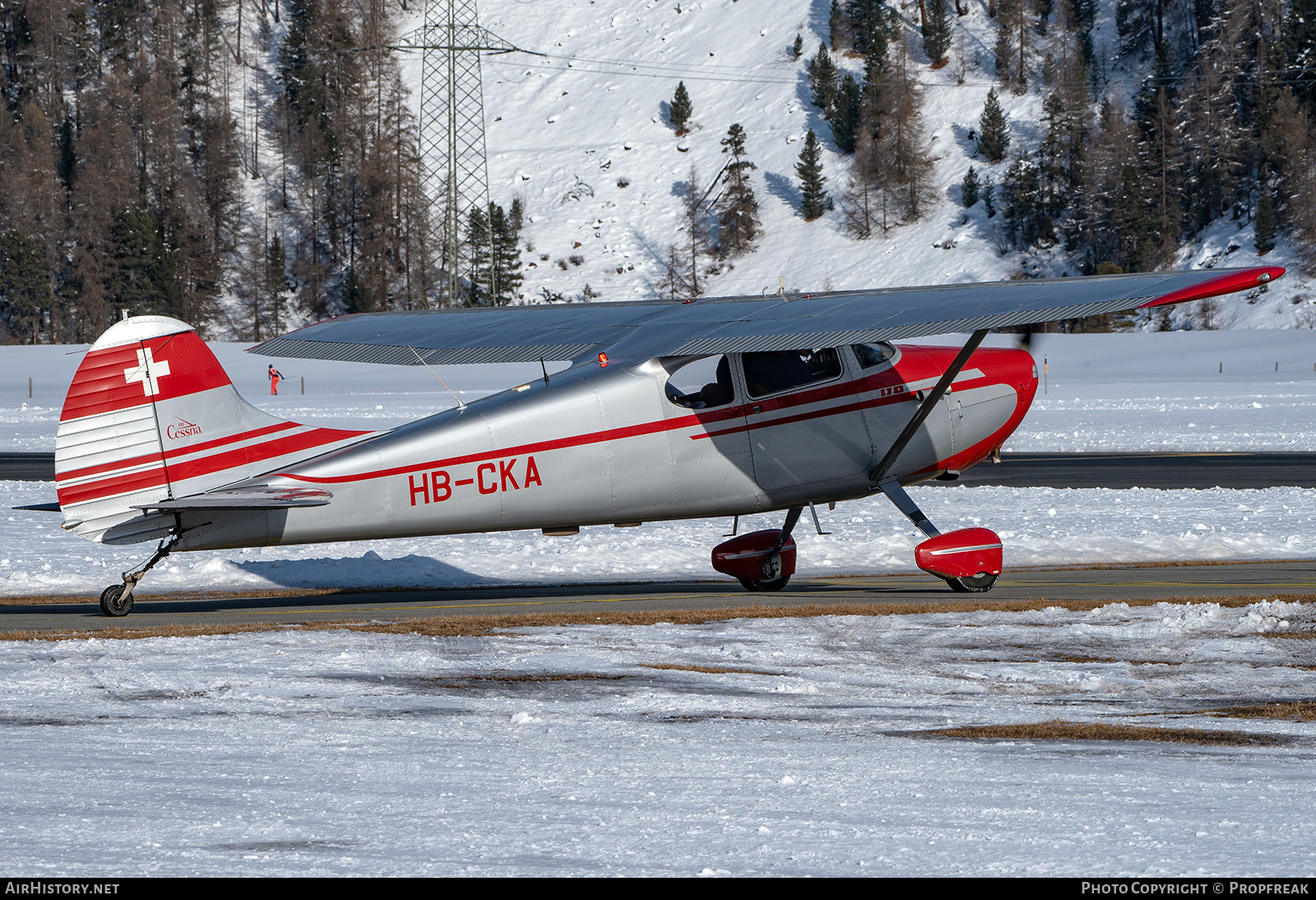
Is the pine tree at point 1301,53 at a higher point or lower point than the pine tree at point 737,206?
higher

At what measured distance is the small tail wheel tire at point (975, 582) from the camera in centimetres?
1284

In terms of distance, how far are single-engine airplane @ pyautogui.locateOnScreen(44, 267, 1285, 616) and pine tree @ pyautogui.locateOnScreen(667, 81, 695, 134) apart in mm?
99593

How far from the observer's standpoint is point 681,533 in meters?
18.0

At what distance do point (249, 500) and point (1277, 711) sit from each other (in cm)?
744

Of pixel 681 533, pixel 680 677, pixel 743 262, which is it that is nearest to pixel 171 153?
pixel 743 262

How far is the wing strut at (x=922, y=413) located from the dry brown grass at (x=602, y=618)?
1.62 metres

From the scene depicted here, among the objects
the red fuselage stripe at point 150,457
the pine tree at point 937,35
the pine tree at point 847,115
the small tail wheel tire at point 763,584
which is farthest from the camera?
the pine tree at point 937,35

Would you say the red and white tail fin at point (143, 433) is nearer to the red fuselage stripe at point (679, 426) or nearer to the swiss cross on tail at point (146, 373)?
the swiss cross on tail at point (146, 373)

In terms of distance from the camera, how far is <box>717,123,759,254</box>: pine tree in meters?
98.8

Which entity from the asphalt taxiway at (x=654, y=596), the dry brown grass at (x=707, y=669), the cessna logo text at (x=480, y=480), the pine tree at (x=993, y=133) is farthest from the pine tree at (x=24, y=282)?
the dry brown grass at (x=707, y=669)

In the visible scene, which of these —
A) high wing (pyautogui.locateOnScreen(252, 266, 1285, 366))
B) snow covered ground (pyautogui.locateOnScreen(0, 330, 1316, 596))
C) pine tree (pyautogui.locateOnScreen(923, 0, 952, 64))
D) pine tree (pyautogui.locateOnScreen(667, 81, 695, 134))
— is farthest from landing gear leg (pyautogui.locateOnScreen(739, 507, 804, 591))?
pine tree (pyautogui.locateOnScreen(923, 0, 952, 64))

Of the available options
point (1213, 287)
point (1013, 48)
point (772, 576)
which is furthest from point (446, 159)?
point (1213, 287)

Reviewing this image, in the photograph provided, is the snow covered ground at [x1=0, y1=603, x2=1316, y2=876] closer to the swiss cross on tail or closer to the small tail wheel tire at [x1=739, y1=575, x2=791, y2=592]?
the swiss cross on tail

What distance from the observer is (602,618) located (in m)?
10.8
